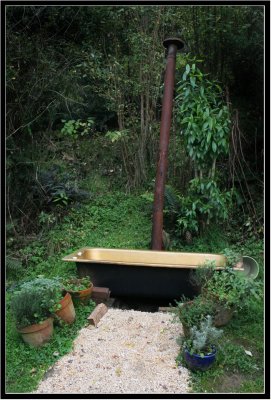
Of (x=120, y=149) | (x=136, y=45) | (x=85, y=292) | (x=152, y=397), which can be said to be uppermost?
(x=136, y=45)

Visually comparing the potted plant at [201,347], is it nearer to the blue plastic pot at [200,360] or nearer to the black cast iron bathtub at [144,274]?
the blue plastic pot at [200,360]

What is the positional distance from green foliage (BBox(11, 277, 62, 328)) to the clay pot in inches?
1.5

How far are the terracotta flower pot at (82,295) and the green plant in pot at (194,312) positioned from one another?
1.07 m

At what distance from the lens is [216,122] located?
422 cm

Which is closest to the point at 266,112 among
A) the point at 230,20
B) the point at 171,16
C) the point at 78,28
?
the point at 230,20

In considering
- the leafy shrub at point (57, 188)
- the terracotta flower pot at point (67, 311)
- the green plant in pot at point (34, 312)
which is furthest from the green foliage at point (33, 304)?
the leafy shrub at point (57, 188)

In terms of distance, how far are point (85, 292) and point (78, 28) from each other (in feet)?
13.3

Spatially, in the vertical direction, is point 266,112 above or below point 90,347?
above

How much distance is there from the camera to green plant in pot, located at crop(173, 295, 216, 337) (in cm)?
278

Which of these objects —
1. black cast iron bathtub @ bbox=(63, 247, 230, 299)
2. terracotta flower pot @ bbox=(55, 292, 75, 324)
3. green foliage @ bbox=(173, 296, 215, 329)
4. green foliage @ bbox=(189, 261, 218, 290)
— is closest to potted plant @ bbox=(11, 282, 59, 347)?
terracotta flower pot @ bbox=(55, 292, 75, 324)

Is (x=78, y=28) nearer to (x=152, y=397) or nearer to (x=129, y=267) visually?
(x=129, y=267)

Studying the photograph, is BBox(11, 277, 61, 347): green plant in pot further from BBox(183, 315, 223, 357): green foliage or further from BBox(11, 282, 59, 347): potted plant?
BBox(183, 315, 223, 357): green foliage

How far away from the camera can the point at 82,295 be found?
353cm

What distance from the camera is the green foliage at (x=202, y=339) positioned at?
254 centimetres
